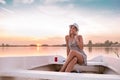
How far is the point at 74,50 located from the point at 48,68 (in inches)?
37.2

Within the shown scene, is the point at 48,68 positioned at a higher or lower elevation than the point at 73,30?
lower

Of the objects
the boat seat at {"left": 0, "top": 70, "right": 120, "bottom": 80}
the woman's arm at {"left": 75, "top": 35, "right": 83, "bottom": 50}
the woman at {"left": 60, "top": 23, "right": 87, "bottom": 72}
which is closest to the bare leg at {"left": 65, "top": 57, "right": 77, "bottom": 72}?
the woman at {"left": 60, "top": 23, "right": 87, "bottom": 72}

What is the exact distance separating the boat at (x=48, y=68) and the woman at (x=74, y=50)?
0.47 feet

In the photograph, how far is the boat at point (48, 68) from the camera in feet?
6.47

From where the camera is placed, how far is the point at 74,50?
9.69ft

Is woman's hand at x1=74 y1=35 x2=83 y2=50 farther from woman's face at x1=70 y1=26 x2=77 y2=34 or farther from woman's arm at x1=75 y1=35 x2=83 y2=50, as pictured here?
woman's face at x1=70 y1=26 x2=77 y2=34

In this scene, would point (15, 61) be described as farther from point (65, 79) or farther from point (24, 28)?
point (24, 28)

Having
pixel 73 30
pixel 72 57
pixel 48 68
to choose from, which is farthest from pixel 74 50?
pixel 48 68

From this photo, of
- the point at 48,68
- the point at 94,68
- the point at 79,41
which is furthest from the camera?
the point at 48,68

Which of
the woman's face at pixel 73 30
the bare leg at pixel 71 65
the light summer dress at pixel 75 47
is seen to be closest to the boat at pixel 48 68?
the bare leg at pixel 71 65

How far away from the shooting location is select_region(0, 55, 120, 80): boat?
6.47 ft

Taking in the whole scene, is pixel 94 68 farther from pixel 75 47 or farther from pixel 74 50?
pixel 74 50

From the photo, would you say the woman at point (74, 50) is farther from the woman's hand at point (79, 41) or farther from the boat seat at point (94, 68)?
the boat seat at point (94, 68)

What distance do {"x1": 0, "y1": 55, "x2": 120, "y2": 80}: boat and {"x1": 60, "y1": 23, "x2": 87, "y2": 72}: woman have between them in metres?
0.14
